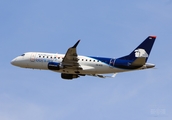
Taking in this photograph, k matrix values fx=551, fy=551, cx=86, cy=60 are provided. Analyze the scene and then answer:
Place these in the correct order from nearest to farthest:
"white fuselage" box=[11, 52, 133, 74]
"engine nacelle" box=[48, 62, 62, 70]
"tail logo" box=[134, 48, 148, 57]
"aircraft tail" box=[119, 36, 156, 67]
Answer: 1. "tail logo" box=[134, 48, 148, 57]
2. "aircraft tail" box=[119, 36, 156, 67]
3. "white fuselage" box=[11, 52, 133, 74]
4. "engine nacelle" box=[48, 62, 62, 70]

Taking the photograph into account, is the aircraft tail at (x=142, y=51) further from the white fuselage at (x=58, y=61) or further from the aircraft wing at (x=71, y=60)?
the aircraft wing at (x=71, y=60)

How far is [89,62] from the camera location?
107000mm

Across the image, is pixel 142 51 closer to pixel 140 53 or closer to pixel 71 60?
pixel 140 53

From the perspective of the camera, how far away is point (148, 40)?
105062 mm

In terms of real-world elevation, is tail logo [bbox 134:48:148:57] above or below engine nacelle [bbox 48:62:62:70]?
above

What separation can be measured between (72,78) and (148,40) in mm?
17952

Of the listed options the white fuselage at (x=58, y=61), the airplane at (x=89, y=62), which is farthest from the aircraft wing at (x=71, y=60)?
the white fuselage at (x=58, y=61)

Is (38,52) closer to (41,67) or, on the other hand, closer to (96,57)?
(41,67)

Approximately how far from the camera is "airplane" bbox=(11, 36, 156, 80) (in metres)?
103

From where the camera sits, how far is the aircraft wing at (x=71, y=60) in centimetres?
10313

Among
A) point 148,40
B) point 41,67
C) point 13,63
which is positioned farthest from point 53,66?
point 148,40

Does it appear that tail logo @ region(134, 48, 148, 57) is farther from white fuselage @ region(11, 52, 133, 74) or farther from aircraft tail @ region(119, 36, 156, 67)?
white fuselage @ region(11, 52, 133, 74)

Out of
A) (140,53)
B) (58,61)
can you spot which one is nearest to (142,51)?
(140,53)

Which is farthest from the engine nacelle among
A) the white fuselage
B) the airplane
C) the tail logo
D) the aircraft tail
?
the tail logo
